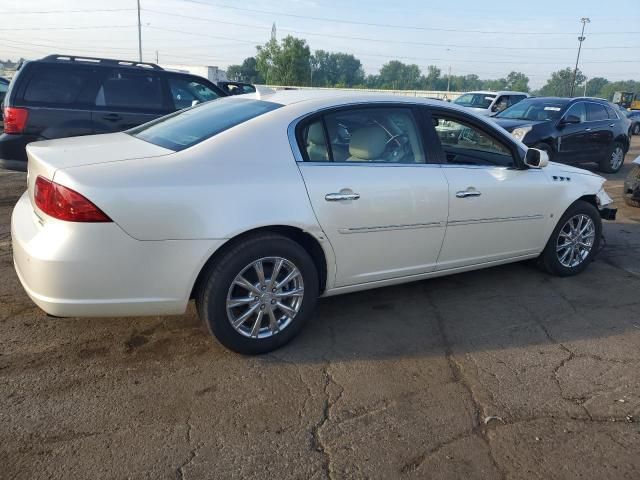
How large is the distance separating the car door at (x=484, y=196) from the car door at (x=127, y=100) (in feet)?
15.2

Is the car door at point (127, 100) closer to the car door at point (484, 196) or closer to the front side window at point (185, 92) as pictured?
the front side window at point (185, 92)

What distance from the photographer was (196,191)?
9.58ft

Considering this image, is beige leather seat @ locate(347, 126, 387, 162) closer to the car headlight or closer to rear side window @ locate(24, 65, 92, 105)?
rear side window @ locate(24, 65, 92, 105)

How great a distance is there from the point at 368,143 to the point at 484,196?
1.04m

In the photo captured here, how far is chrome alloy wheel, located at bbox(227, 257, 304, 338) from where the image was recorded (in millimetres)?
3184

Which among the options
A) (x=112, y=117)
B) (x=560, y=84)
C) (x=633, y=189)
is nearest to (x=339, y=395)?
(x=112, y=117)

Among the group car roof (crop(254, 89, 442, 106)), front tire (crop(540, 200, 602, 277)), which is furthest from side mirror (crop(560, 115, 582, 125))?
car roof (crop(254, 89, 442, 106))

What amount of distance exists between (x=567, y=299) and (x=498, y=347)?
126 cm

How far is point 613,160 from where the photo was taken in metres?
12.1

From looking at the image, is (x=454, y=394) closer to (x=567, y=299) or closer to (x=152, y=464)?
(x=152, y=464)

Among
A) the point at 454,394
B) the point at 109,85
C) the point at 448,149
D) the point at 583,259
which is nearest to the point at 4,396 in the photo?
the point at 454,394

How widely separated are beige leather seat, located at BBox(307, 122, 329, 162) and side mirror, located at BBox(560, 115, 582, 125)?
28.9 feet

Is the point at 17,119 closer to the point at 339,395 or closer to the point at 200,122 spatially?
the point at 200,122

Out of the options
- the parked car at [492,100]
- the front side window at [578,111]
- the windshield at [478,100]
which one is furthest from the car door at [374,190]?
the windshield at [478,100]
